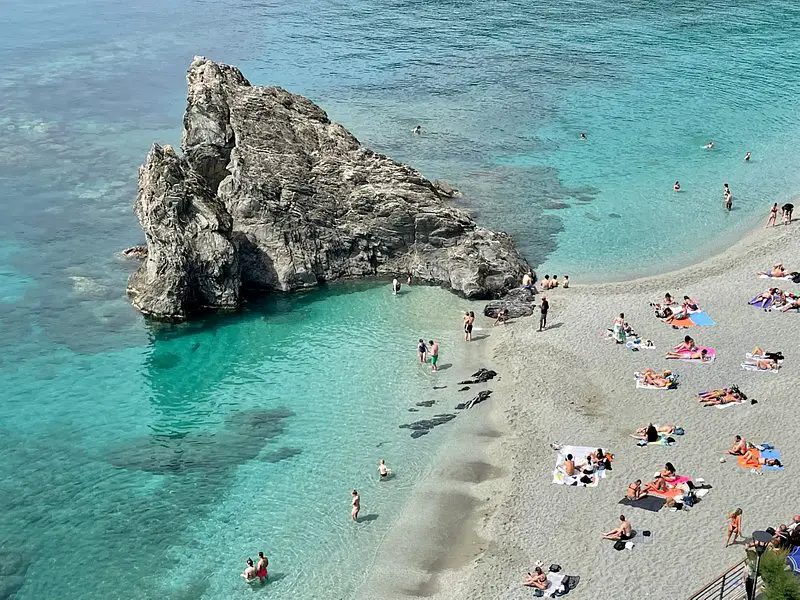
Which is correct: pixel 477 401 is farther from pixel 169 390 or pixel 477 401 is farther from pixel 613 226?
pixel 613 226

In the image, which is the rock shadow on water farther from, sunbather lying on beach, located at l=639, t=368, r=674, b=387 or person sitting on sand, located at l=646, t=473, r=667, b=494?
sunbather lying on beach, located at l=639, t=368, r=674, b=387

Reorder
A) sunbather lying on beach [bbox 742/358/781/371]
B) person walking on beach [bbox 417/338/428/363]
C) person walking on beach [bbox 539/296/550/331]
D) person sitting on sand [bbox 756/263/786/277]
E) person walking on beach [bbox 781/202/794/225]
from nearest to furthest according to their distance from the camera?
sunbather lying on beach [bbox 742/358/781/371] → person walking on beach [bbox 417/338/428/363] → person walking on beach [bbox 539/296/550/331] → person sitting on sand [bbox 756/263/786/277] → person walking on beach [bbox 781/202/794/225]

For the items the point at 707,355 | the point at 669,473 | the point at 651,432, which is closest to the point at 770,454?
the point at 669,473

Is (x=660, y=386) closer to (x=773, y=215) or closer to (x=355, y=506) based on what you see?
(x=355, y=506)

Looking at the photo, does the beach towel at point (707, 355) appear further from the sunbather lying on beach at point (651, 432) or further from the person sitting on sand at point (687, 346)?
the sunbather lying on beach at point (651, 432)

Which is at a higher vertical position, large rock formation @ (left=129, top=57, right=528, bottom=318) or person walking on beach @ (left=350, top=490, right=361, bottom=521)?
large rock formation @ (left=129, top=57, right=528, bottom=318)

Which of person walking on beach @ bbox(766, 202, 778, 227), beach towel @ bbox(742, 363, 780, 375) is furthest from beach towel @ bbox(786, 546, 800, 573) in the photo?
person walking on beach @ bbox(766, 202, 778, 227)

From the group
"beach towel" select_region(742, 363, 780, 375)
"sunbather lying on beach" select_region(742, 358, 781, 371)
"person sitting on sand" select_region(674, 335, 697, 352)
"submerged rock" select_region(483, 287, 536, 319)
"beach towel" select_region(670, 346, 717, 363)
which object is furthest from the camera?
"submerged rock" select_region(483, 287, 536, 319)
